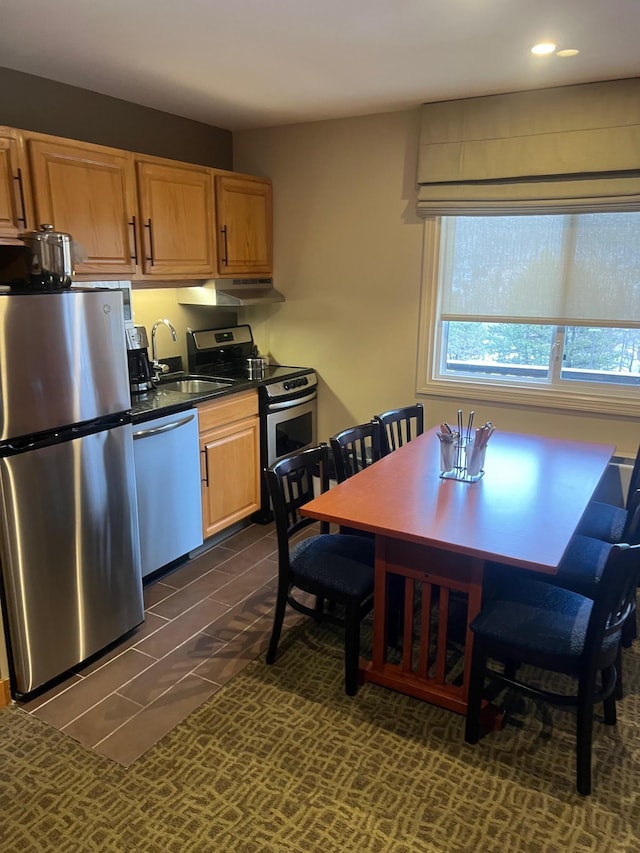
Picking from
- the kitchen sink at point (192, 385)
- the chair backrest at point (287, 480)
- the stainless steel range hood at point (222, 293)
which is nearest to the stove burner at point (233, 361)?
the kitchen sink at point (192, 385)

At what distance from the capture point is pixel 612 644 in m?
1.92

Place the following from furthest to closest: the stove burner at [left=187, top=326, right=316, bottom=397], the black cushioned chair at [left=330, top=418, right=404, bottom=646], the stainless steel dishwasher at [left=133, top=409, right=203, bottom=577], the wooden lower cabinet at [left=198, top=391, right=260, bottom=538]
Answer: the stove burner at [left=187, top=326, right=316, bottom=397]
the wooden lower cabinet at [left=198, top=391, right=260, bottom=538]
the stainless steel dishwasher at [left=133, top=409, right=203, bottom=577]
the black cushioned chair at [left=330, top=418, right=404, bottom=646]

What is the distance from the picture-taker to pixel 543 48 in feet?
8.18

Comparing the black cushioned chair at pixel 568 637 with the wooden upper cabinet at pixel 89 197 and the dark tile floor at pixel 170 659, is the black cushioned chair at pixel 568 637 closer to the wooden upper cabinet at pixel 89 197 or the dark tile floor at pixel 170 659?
the dark tile floor at pixel 170 659

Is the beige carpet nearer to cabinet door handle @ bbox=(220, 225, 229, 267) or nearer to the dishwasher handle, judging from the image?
the dishwasher handle

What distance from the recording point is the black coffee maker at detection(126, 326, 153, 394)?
331 centimetres

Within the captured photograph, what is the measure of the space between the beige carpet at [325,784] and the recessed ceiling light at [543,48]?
265 centimetres

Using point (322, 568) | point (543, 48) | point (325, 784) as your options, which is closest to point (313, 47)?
point (543, 48)

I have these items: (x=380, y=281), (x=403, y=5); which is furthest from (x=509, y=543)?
(x=380, y=281)

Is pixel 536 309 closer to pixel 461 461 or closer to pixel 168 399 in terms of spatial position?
pixel 461 461

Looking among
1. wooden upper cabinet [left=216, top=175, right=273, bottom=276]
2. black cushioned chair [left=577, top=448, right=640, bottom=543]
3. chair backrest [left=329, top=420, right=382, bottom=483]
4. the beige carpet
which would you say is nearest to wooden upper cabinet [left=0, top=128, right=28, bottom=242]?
wooden upper cabinet [left=216, top=175, right=273, bottom=276]

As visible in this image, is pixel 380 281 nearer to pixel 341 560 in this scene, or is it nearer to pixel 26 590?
pixel 341 560

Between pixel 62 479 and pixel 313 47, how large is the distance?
2.04m

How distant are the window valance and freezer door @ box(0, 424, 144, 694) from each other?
88.6 inches
